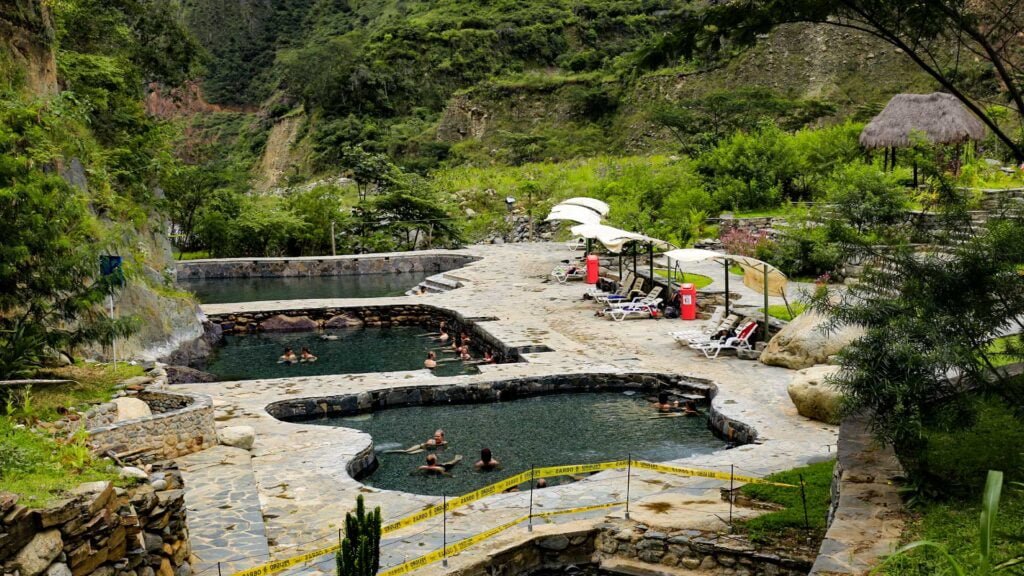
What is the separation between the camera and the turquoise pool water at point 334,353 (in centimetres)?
1950

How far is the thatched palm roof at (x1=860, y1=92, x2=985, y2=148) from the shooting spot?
89.9ft

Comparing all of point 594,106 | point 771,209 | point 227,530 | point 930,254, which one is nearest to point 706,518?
point 930,254

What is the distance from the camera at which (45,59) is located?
16.4m

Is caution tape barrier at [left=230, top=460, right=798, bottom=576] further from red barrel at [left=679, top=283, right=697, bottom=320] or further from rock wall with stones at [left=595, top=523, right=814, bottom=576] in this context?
red barrel at [left=679, top=283, right=697, bottom=320]

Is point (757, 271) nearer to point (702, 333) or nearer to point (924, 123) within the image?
point (702, 333)

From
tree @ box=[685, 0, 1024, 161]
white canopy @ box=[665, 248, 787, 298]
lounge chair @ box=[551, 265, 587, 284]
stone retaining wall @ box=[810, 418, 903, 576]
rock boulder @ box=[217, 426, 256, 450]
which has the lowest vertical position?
rock boulder @ box=[217, 426, 256, 450]

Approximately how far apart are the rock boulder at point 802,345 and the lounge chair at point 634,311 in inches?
206

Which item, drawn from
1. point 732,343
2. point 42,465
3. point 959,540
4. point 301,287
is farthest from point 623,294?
point 42,465

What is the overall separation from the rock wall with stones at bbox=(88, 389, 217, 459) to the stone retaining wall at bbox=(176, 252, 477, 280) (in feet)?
74.2

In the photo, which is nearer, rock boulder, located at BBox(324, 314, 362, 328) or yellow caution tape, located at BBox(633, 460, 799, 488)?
yellow caution tape, located at BBox(633, 460, 799, 488)

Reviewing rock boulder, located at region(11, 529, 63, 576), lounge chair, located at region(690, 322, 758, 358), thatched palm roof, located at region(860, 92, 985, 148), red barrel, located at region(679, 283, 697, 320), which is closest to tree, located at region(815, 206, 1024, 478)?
rock boulder, located at region(11, 529, 63, 576)

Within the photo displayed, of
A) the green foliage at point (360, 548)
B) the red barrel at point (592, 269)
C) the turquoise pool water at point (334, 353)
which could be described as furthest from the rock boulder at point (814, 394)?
the red barrel at point (592, 269)

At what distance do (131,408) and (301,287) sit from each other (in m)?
21.6

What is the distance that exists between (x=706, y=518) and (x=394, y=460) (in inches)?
208
